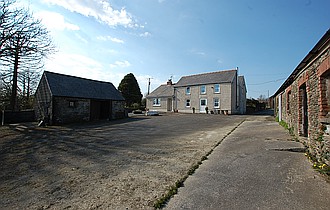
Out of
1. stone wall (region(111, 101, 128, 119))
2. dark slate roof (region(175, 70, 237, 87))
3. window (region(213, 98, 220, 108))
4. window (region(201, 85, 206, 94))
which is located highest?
dark slate roof (region(175, 70, 237, 87))

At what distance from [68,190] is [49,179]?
3.30ft

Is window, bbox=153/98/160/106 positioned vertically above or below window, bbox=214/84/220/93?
below

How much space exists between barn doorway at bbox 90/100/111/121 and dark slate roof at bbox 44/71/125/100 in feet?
2.91

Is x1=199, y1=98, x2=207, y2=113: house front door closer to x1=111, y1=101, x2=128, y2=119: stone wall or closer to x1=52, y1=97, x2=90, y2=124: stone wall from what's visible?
x1=111, y1=101, x2=128, y2=119: stone wall

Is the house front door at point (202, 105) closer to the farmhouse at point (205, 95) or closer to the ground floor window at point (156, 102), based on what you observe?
the farmhouse at point (205, 95)

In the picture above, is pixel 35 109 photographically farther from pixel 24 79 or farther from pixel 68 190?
pixel 68 190

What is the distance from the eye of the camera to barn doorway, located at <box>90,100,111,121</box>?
Answer: 20.3 m

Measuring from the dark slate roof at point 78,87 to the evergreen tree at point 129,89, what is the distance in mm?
18783

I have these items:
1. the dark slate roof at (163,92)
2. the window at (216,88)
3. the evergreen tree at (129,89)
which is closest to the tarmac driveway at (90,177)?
the window at (216,88)

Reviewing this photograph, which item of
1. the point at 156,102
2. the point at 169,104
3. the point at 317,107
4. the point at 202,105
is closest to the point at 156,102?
the point at 156,102

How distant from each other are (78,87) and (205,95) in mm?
19907

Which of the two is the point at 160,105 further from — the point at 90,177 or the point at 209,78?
the point at 90,177

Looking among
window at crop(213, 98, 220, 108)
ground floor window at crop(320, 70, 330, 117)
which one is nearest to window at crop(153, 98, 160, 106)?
window at crop(213, 98, 220, 108)

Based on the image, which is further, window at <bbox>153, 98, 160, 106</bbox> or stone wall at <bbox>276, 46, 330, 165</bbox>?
window at <bbox>153, 98, 160, 106</bbox>
